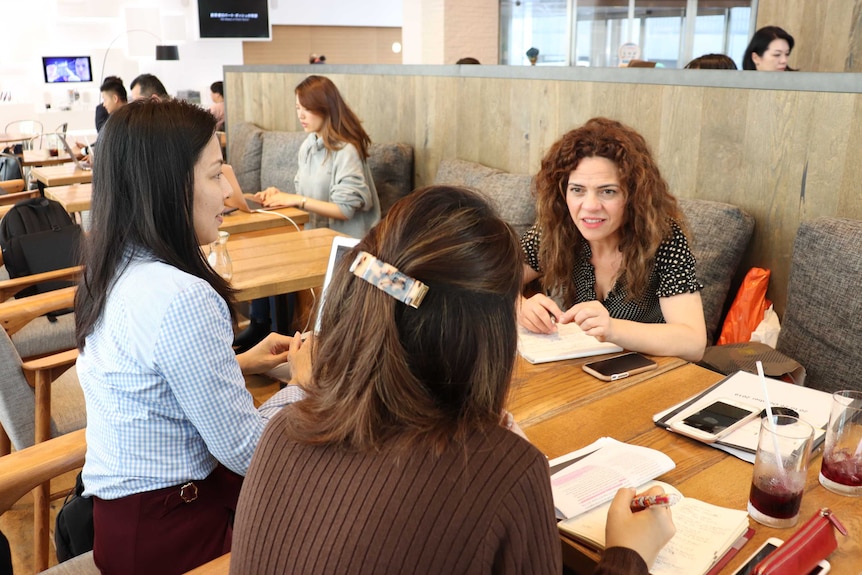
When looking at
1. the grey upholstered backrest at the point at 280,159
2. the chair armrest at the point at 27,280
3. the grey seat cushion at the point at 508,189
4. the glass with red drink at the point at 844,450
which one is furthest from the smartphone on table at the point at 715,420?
the grey upholstered backrest at the point at 280,159

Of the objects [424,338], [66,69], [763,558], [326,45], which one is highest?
[326,45]

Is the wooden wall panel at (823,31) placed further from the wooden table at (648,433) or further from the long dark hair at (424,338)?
the long dark hair at (424,338)

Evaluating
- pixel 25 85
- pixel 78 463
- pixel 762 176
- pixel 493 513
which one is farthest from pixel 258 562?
pixel 25 85

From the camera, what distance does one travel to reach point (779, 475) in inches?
42.3

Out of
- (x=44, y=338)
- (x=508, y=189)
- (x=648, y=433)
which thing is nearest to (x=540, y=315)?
(x=648, y=433)

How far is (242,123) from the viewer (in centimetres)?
554

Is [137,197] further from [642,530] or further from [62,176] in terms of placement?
[62,176]

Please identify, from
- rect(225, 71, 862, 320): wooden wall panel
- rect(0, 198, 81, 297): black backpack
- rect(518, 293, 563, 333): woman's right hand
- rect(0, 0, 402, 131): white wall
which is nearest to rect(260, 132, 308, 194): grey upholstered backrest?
rect(225, 71, 862, 320): wooden wall panel

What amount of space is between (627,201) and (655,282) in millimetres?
219

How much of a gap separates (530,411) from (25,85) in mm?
9618

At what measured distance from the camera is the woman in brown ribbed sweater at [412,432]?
2.64ft

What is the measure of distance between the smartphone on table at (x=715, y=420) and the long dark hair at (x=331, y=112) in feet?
8.23

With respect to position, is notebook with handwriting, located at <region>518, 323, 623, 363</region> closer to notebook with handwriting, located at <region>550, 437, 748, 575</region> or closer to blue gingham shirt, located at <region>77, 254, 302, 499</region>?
notebook with handwriting, located at <region>550, 437, 748, 575</region>

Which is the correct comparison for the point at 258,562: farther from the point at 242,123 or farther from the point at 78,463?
the point at 242,123
